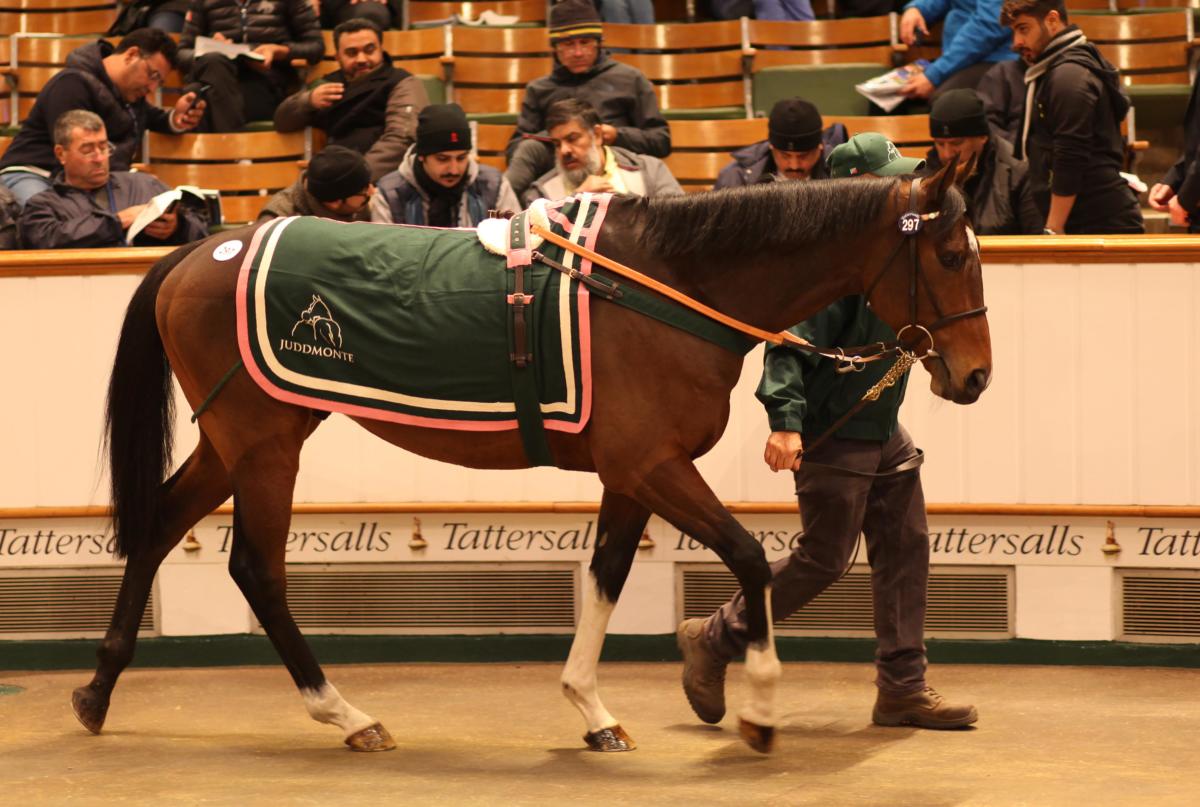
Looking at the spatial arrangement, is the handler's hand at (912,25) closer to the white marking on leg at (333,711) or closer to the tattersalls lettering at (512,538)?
the tattersalls lettering at (512,538)

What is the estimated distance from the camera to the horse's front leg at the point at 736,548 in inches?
183

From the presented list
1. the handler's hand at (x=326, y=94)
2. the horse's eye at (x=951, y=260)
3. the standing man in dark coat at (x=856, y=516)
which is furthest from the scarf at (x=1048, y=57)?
the handler's hand at (x=326, y=94)

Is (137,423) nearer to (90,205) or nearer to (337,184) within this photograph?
(337,184)

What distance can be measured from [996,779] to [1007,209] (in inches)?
125

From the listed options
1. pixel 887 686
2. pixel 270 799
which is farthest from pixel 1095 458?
pixel 270 799

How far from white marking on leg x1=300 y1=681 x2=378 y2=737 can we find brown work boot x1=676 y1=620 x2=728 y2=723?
1040 millimetres

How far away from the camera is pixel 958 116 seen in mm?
6551

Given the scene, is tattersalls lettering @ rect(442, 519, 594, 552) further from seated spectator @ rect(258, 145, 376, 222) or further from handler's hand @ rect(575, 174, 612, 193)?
handler's hand @ rect(575, 174, 612, 193)

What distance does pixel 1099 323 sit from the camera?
19.5 feet

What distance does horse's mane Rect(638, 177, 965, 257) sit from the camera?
467 cm

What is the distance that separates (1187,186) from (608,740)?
137 inches

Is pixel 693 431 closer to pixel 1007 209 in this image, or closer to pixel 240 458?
pixel 240 458

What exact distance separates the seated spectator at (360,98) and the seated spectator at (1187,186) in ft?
12.4

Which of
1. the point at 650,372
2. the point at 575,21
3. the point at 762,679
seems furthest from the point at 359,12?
the point at 762,679
